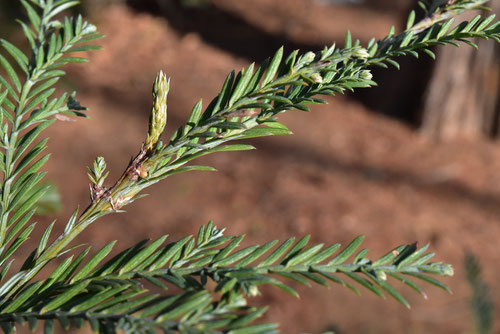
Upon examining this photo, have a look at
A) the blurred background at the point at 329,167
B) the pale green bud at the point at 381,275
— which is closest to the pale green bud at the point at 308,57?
the pale green bud at the point at 381,275

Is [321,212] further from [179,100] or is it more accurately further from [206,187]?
[179,100]

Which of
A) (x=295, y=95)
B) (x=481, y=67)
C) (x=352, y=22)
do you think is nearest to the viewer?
(x=295, y=95)

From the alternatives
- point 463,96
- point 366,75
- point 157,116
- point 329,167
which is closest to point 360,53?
point 366,75

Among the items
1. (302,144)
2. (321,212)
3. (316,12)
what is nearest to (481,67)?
(302,144)

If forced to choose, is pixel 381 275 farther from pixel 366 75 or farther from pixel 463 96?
pixel 463 96

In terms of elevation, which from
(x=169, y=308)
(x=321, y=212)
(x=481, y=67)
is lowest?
(x=169, y=308)

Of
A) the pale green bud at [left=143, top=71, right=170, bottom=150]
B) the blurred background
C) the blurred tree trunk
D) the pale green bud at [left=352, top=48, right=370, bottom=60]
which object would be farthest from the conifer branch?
the blurred tree trunk
